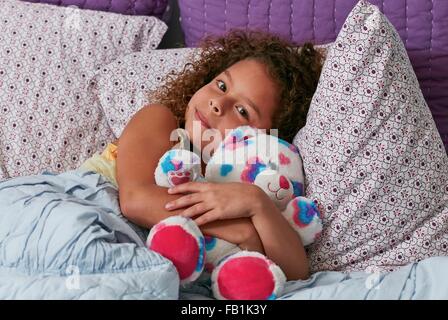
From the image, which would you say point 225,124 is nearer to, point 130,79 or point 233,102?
point 233,102

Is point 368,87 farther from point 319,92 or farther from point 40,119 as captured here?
point 40,119

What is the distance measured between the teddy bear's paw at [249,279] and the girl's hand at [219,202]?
83 millimetres

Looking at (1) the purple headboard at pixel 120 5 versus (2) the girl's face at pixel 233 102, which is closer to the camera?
(2) the girl's face at pixel 233 102

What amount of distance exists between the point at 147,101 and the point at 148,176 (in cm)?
37

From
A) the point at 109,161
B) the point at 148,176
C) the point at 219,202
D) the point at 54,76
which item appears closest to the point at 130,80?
the point at 54,76

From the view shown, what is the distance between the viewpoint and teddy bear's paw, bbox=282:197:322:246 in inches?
47.1

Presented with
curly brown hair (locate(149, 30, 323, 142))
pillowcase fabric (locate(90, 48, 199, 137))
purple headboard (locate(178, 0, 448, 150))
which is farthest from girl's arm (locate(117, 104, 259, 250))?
purple headboard (locate(178, 0, 448, 150))

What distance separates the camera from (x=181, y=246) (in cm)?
104

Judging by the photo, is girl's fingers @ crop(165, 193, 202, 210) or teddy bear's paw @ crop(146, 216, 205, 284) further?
girl's fingers @ crop(165, 193, 202, 210)

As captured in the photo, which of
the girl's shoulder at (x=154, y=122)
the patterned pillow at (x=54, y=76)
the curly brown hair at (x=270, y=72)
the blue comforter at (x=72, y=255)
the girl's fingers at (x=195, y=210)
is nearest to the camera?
the blue comforter at (x=72, y=255)

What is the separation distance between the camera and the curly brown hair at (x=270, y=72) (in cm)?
137

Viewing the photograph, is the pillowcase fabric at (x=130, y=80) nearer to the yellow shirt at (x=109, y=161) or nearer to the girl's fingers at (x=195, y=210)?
the yellow shirt at (x=109, y=161)

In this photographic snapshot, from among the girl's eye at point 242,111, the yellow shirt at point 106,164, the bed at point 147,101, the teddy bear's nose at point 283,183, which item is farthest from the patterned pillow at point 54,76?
the teddy bear's nose at point 283,183

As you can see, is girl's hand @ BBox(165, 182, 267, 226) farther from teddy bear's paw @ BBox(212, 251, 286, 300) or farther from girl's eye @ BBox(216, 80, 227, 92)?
girl's eye @ BBox(216, 80, 227, 92)
